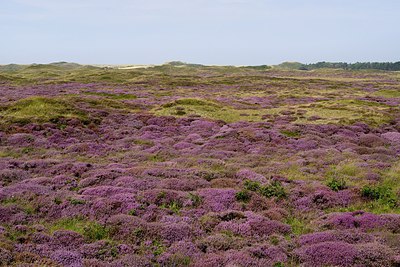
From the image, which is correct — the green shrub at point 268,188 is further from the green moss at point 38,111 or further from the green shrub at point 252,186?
the green moss at point 38,111

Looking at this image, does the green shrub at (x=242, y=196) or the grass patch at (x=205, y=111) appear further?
the grass patch at (x=205, y=111)

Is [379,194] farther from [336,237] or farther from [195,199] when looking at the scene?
[195,199]

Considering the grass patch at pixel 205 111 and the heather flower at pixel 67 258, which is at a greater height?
the grass patch at pixel 205 111

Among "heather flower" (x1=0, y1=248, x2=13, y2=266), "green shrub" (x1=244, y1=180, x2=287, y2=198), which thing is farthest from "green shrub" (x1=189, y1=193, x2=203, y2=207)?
"heather flower" (x1=0, y1=248, x2=13, y2=266)

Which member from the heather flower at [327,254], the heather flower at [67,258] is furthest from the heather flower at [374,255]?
the heather flower at [67,258]

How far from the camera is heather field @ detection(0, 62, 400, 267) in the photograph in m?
11.5

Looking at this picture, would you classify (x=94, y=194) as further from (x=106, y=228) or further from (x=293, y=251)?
(x=293, y=251)

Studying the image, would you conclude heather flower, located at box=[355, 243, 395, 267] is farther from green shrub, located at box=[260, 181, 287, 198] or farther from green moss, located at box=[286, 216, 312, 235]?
green shrub, located at box=[260, 181, 287, 198]

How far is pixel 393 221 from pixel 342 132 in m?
21.4

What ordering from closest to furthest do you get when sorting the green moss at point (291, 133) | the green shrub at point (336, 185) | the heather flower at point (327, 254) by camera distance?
the heather flower at point (327, 254)
the green shrub at point (336, 185)
the green moss at point (291, 133)

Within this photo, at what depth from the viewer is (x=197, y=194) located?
17.1 metres

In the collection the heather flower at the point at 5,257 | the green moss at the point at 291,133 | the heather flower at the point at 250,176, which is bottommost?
the heather flower at the point at 250,176

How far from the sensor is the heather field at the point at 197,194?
1155cm

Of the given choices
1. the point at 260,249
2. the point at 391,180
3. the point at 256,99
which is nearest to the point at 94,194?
the point at 260,249
